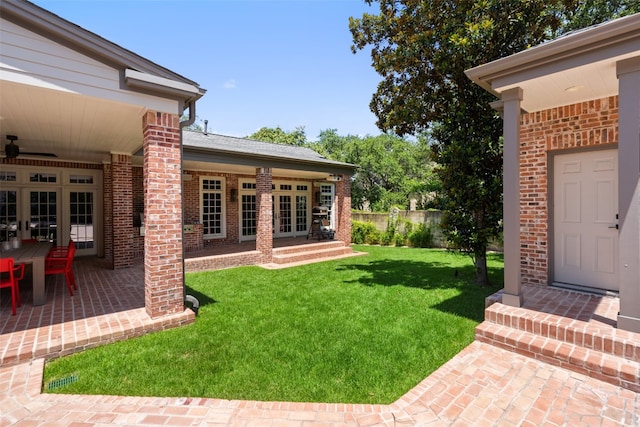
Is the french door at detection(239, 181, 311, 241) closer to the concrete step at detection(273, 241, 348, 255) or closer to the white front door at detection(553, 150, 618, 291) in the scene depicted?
the concrete step at detection(273, 241, 348, 255)

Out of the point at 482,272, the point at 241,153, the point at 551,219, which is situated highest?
the point at 241,153

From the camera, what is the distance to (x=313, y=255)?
33.1 feet

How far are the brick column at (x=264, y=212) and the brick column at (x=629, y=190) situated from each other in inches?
302

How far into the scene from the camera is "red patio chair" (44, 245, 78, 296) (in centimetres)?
524

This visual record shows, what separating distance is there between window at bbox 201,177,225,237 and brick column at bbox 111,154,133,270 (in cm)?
295

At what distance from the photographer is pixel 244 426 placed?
7.73ft

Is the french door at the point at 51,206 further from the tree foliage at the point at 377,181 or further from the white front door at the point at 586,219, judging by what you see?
the tree foliage at the point at 377,181

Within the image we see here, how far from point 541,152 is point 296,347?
4.91m

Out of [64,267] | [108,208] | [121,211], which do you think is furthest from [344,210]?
[64,267]

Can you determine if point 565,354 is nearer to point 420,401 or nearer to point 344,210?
point 420,401

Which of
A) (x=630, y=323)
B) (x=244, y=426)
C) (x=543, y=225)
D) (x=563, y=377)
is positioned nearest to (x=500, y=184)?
(x=543, y=225)

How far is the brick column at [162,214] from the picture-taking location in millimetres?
4246

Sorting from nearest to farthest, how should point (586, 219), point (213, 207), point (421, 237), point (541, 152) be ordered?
point (586, 219)
point (541, 152)
point (213, 207)
point (421, 237)

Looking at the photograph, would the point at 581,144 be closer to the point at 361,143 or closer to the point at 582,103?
the point at 582,103
